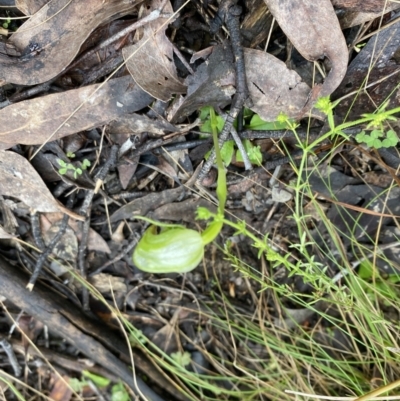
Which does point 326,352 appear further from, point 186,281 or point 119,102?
point 119,102

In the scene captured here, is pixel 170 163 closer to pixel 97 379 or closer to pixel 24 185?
pixel 24 185

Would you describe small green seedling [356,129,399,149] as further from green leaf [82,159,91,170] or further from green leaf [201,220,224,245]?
green leaf [82,159,91,170]

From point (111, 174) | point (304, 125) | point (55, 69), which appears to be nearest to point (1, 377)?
point (111, 174)

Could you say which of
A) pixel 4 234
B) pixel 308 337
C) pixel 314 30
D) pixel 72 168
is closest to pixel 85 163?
pixel 72 168

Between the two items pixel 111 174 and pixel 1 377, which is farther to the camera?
pixel 1 377

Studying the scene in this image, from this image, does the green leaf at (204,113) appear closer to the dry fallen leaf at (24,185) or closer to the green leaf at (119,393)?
the dry fallen leaf at (24,185)

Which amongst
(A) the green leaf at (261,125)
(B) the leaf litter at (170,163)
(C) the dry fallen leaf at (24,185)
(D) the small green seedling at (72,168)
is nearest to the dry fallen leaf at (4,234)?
(B) the leaf litter at (170,163)

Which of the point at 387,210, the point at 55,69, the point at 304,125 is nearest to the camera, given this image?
the point at 55,69
